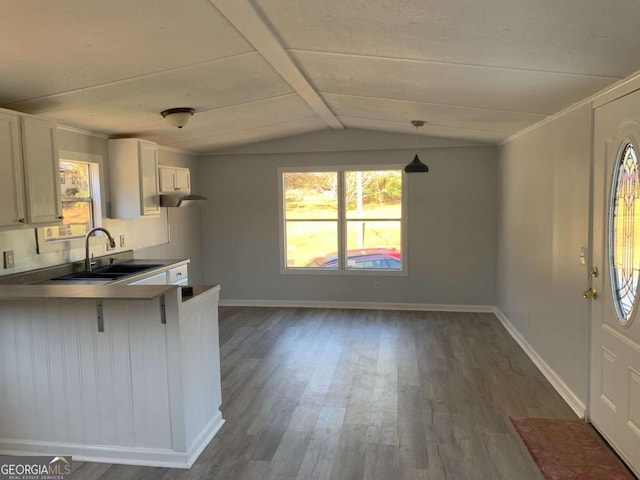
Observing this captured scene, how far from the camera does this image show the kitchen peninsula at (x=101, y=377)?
2.80 m

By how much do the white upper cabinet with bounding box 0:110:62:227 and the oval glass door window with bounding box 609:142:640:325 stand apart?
3.82 meters

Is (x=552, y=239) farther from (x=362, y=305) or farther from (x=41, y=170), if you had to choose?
(x=41, y=170)

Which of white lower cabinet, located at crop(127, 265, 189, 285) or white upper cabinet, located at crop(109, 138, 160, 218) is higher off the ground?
white upper cabinet, located at crop(109, 138, 160, 218)

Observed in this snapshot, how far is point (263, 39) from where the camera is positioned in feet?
8.94

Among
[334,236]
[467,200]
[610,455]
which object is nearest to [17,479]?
[610,455]

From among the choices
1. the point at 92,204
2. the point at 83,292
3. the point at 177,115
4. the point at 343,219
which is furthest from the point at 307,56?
the point at 343,219

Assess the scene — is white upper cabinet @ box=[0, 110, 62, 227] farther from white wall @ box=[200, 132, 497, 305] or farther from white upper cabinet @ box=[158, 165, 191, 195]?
white wall @ box=[200, 132, 497, 305]

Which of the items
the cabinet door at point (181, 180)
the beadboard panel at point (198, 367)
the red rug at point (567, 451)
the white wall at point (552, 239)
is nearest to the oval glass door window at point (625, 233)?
the white wall at point (552, 239)

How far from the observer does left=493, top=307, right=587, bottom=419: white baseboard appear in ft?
11.3

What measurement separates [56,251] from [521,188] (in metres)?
4.56

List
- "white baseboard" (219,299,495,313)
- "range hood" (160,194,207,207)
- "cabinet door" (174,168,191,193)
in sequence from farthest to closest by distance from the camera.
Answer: "white baseboard" (219,299,495,313) < "cabinet door" (174,168,191,193) < "range hood" (160,194,207,207)

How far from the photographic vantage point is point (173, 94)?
3.62m

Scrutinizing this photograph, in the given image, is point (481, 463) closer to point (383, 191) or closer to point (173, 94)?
point (173, 94)

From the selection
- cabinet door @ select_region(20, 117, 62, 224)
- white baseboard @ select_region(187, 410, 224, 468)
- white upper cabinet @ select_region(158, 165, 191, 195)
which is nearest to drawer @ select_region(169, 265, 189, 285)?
white upper cabinet @ select_region(158, 165, 191, 195)
